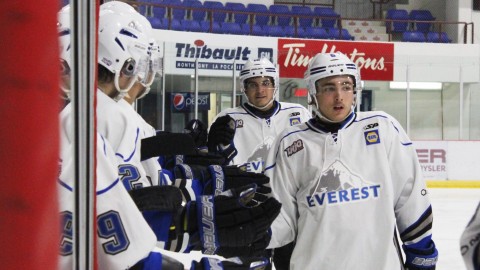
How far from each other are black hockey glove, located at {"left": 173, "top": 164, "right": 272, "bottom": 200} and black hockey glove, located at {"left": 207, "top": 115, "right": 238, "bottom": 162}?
5.84 feet

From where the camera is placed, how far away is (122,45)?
4.15ft

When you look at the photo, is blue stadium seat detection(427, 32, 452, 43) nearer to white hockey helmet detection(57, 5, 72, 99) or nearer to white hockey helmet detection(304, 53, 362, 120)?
white hockey helmet detection(304, 53, 362, 120)

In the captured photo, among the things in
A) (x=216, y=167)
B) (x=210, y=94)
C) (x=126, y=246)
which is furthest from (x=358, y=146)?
(x=210, y=94)

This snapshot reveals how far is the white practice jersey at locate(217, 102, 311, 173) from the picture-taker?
3.59 meters

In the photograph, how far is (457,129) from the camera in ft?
28.3

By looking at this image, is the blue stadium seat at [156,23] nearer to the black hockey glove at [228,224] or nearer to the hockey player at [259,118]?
the hockey player at [259,118]

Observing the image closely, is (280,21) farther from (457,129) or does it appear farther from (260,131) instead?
(260,131)

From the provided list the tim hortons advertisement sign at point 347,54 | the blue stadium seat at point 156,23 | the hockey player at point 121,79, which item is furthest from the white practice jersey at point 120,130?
the blue stadium seat at point 156,23

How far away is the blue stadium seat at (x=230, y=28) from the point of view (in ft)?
36.0

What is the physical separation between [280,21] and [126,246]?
1153 centimetres

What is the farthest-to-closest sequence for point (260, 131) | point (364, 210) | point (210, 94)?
point (210, 94)
point (260, 131)
point (364, 210)

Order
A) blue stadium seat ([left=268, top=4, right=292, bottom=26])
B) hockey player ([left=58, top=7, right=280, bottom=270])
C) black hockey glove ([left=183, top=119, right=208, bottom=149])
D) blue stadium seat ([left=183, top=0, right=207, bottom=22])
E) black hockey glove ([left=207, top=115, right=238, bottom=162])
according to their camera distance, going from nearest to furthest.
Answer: hockey player ([left=58, top=7, right=280, bottom=270]), black hockey glove ([left=183, top=119, right=208, bottom=149]), black hockey glove ([left=207, top=115, right=238, bottom=162]), blue stadium seat ([left=183, top=0, right=207, bottom=22]), blue stadium seat ([left=268, top=4, right=292, bottom=26])

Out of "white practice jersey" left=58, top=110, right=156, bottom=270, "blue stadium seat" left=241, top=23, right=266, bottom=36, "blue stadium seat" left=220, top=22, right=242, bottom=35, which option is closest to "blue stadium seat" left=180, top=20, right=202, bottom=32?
"blue stadium seat" left=220, top=22, right=242, bottom=35

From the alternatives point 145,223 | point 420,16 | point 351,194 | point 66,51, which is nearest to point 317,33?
point 420,16
